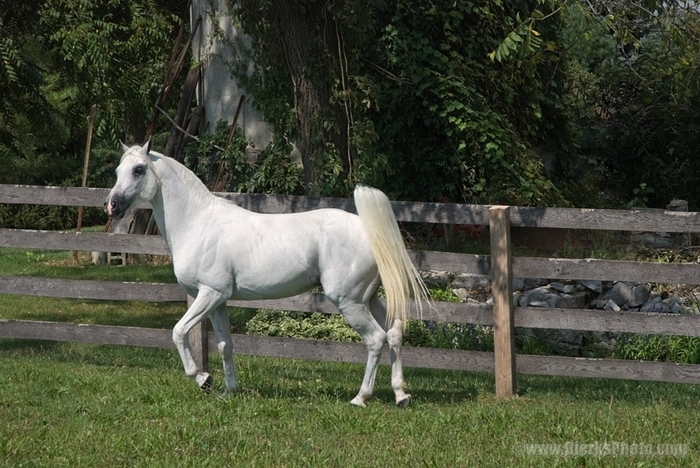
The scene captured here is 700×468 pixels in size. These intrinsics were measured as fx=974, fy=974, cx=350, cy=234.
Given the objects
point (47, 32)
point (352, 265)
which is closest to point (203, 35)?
point (47, 32)

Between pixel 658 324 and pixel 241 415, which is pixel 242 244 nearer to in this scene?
pixel 241 415

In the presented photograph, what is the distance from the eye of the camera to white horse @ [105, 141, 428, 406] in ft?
22.0

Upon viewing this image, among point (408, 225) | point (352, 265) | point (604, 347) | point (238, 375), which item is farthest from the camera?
point (408, 225)

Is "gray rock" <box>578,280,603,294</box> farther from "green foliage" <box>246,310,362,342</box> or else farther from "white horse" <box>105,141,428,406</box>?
"white horse" <box>105,141,428,406</box>

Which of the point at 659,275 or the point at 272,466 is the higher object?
the point at 659,275

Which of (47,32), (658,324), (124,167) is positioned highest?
(47,32)

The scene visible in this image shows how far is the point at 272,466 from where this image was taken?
5.38m

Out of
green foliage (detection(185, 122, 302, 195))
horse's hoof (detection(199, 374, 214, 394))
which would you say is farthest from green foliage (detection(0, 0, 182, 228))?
horse's hoof (detection(199, 374, 214, 394))

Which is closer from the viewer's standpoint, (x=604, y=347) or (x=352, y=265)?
(x=352, y=265)

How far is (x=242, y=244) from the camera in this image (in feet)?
22.7

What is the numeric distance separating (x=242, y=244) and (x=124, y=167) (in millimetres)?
991

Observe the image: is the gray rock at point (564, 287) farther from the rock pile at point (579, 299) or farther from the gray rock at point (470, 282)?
the gray rock at point (470, 282)

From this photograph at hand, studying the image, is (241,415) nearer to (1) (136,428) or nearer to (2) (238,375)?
(1) (136,428)

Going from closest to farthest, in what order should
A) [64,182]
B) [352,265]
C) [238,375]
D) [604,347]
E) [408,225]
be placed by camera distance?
1. [352,265]
2. [238,375]
3. [604,347]
4. [408,225]
5. [64,182]
